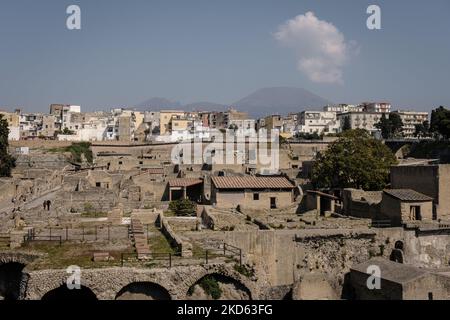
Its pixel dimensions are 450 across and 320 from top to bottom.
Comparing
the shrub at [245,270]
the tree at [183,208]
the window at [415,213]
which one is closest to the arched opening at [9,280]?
the shrub at [245,270]

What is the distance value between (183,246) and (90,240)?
5696 mm

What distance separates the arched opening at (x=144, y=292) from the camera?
19378 mm

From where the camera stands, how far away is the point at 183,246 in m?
22.1

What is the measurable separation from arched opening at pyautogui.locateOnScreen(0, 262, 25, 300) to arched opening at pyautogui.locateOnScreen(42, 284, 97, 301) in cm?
482

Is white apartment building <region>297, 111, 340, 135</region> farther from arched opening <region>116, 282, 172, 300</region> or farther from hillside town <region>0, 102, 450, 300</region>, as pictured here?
arched opening <region>116, 282, 172, 300</region>

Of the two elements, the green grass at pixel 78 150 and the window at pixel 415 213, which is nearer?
the window at pixel 415 213

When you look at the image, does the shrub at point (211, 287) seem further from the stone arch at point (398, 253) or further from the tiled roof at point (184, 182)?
the tiled roof at point (184, 182)

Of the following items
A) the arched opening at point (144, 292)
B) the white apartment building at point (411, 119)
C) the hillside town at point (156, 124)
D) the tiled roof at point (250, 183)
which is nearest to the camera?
the arched opening at point (144, 292)

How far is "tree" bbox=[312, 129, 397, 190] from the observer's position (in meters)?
43.2

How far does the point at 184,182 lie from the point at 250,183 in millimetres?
9829

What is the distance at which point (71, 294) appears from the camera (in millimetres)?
19359

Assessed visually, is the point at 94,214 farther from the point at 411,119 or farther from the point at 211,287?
the point at 411,119

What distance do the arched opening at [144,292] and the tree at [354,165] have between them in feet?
88.4
